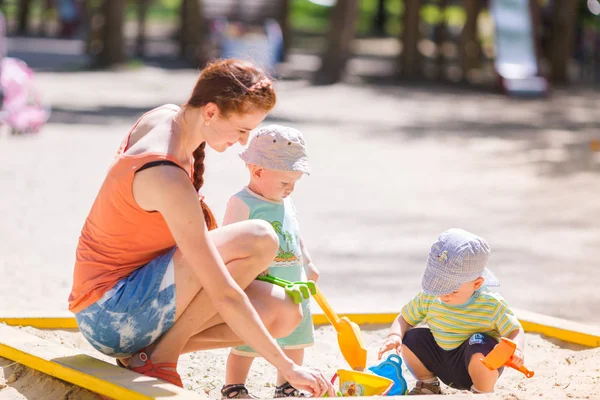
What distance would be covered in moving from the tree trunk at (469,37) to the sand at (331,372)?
15069 mm

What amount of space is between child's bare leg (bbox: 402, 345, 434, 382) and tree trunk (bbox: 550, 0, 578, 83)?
16172mm

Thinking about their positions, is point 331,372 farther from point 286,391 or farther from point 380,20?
point 380,20

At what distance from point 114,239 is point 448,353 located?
121 centimetres

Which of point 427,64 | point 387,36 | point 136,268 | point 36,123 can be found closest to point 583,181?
point 36,123

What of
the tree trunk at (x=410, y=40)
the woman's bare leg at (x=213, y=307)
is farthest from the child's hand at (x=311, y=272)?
the tree trunk at (x=410, y=40)

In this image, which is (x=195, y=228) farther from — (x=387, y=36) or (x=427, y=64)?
(x=387, y=36)

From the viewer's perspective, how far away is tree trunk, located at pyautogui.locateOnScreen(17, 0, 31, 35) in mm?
28156

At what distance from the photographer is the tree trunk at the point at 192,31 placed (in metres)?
20.8

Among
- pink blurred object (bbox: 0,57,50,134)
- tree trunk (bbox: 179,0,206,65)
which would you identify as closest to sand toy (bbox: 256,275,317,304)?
pink blurred object (bbox: 0,57,50,134)

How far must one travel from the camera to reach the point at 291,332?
3.33 metres

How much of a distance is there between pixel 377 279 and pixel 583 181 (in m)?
4.24

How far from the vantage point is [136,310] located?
308cm

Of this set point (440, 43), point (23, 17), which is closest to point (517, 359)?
point (440, 43)

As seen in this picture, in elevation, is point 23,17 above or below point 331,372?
below
